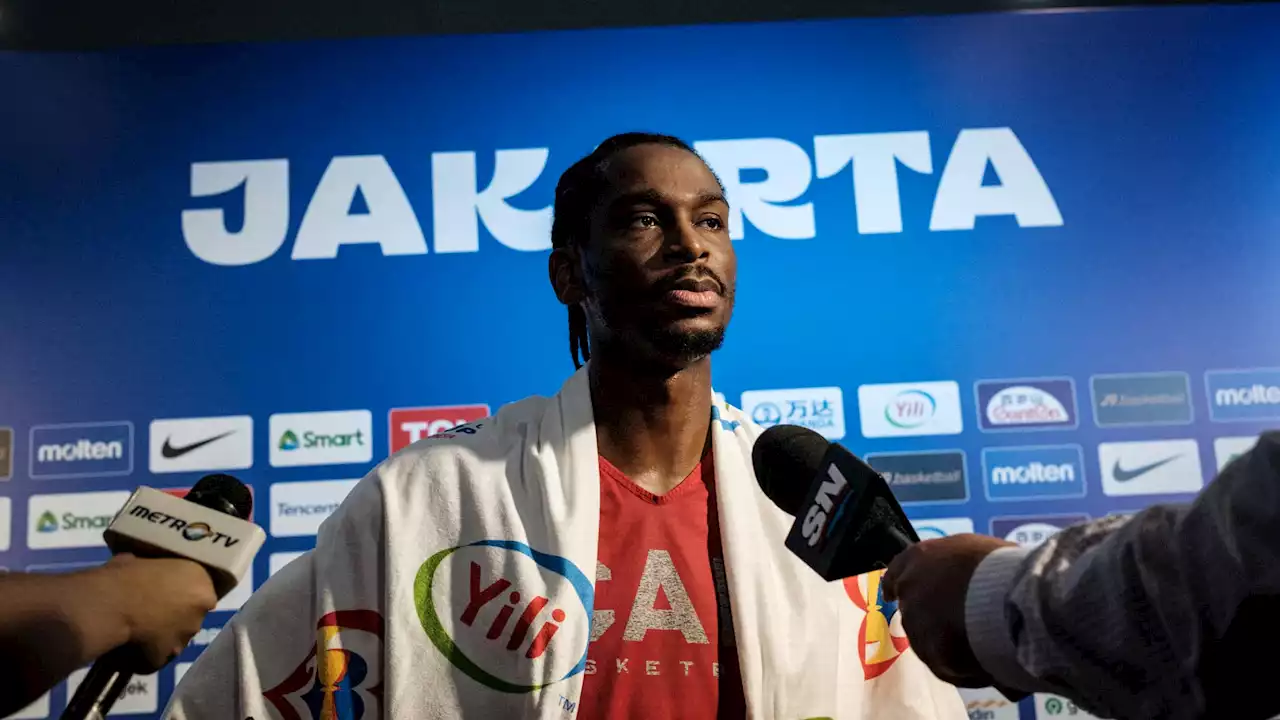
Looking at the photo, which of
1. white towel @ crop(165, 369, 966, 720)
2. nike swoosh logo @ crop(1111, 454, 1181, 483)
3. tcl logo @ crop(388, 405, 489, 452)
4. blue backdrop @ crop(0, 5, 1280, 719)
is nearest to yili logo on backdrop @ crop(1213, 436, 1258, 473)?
blue backdrop @ crop(0, 5, 1280, 719)

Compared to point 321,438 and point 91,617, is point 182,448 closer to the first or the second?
point 321,438

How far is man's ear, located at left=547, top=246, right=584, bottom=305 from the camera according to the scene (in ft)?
5.85

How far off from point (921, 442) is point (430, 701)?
140cm

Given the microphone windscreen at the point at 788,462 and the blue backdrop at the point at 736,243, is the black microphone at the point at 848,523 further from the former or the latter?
the blue backdrop at the point at 736,243

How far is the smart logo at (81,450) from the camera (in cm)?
231

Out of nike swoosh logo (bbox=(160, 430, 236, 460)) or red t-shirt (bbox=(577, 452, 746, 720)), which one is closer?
red t-shirt (bbox=(577, 452, 746, 720))

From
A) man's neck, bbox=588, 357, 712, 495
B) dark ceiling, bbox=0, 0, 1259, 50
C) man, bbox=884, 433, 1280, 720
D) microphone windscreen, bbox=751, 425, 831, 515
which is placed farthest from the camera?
dark ceiling, bbox=0, 0, 1259, 50

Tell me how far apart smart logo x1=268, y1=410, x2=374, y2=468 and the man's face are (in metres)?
0.84

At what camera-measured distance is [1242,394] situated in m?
2.42

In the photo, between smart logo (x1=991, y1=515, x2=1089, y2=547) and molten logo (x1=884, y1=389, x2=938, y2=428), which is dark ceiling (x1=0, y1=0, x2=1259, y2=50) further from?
smart logo (x1=991, y1=515, x2=1089, y2=547)

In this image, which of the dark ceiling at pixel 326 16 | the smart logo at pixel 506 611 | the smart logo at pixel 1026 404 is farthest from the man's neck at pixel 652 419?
the dark ceiling at pixel 326 16

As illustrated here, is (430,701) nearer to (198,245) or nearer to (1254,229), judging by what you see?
(198,245)

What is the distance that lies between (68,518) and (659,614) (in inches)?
63.9

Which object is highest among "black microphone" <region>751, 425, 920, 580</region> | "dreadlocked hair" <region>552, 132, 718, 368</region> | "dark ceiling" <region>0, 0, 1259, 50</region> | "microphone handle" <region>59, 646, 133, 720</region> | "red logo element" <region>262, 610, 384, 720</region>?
"dark ceiling" <region>0, 0, 1259, 50</region>
